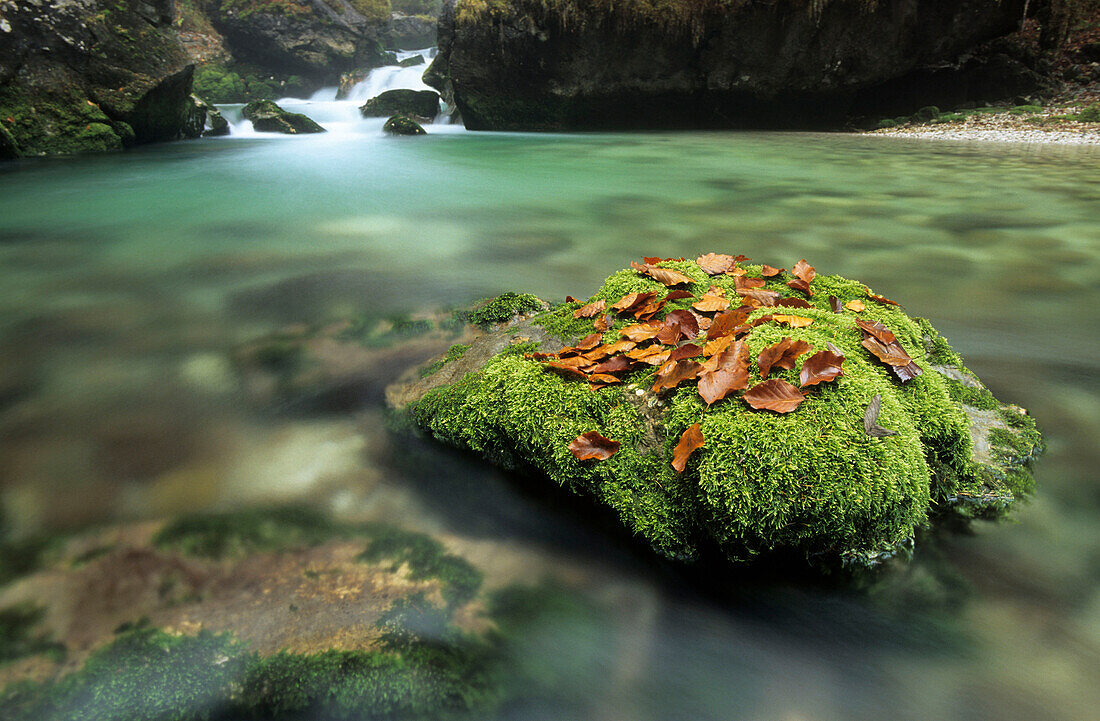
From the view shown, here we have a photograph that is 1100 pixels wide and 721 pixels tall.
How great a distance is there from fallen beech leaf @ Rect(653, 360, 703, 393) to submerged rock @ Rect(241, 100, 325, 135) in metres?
20.4

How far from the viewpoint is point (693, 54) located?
16938 mm

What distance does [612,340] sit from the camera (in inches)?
95.5

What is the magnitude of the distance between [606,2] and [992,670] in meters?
18.3

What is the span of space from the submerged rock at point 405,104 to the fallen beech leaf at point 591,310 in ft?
72.6

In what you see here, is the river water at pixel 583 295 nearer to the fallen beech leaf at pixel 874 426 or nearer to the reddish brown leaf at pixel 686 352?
the fallen beech leaf at pixel 874 426

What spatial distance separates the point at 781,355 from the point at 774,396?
0.18 metres

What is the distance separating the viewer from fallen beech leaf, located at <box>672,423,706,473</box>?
1.78 m

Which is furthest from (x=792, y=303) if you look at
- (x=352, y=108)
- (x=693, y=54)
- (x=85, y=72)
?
(x=352, y=108)

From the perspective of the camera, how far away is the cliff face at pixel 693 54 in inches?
623

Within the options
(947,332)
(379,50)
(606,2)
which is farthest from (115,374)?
(379,50)

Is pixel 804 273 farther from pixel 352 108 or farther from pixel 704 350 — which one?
pixel 352 108

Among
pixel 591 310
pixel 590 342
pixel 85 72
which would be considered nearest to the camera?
pixel 590 342

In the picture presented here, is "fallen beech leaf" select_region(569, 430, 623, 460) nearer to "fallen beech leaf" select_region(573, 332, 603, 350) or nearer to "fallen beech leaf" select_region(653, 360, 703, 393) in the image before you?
"fallen beech leaf" select_region(653, 360, 703, 393)

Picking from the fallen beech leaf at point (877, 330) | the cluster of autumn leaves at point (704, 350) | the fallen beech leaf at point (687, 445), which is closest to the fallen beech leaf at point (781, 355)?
the cluster of autumn leaves at point (704, 350)
